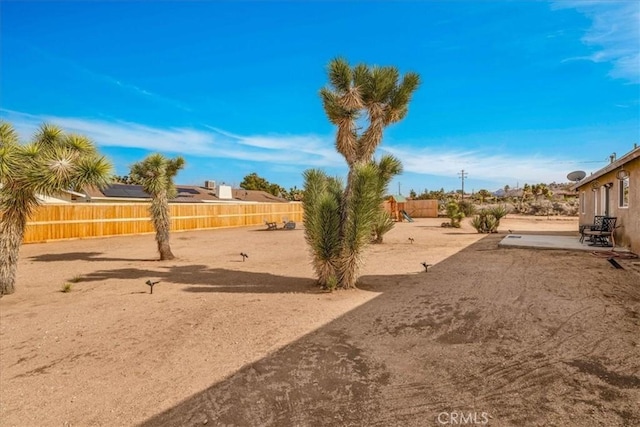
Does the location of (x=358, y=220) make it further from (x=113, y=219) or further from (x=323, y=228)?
(x=113, y=219)

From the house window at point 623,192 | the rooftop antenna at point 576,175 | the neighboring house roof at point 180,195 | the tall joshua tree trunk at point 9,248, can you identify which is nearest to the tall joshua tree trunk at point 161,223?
the tall joshua tree trunk at point 9,248

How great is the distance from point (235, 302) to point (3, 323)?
12.1 feet

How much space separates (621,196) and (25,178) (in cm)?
1706

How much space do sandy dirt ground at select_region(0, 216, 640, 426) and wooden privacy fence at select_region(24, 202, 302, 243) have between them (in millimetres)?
8354

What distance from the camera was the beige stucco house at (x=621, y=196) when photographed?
34.7ft

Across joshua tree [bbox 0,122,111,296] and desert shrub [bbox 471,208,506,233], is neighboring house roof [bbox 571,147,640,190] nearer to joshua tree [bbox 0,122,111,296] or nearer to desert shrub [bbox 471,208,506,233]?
desert shrub [bbox 471,208,506,233]

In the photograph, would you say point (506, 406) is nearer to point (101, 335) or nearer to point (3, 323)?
point (101, 335)

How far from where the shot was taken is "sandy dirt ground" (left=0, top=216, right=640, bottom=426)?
3.16 meters

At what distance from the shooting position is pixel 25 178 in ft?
24.7

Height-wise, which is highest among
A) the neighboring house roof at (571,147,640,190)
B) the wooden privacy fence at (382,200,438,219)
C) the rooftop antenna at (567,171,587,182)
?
the rooftop antenna at (567,171,587,182)

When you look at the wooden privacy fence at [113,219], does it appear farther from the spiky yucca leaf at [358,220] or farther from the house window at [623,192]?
the house window at [623,192]
